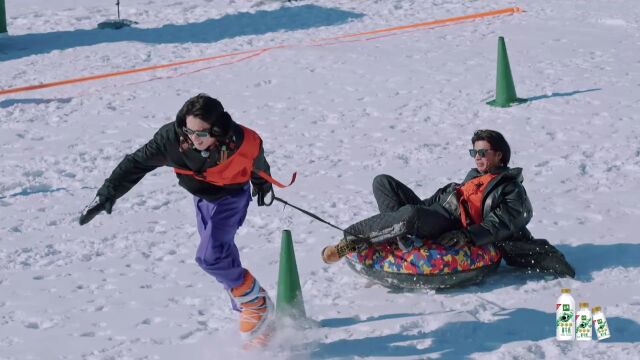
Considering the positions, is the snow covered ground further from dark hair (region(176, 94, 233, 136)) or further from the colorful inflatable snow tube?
dark hair (region(176, 94, 233, 136))

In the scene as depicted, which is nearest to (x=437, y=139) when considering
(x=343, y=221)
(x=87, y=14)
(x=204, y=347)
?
(x=343, y=221)

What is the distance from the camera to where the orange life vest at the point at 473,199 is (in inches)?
247

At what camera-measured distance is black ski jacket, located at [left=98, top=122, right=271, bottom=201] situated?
5.20 m

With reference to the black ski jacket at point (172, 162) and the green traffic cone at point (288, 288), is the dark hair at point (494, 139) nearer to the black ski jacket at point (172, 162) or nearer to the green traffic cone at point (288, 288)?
the green traffic cone at point (288, 288)

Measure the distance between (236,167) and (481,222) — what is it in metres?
1.79

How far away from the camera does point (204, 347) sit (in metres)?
5.55

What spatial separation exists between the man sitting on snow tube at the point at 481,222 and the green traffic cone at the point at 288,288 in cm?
58

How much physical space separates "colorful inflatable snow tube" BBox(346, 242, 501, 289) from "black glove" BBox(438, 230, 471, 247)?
0.03 metres

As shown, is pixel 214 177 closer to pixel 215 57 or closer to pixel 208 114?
pixel 208 114

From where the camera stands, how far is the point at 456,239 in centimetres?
607

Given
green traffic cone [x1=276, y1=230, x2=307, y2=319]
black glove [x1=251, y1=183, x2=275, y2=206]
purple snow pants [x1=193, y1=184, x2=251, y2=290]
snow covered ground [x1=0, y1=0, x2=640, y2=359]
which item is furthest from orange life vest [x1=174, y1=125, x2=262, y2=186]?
snow covered ground [x1=0, y1=0, x2=640, y2=359]

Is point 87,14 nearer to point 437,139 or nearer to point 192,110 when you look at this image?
point 437,139

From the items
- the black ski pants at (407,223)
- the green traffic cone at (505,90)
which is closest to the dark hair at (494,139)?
the black ski pants at (407,223)

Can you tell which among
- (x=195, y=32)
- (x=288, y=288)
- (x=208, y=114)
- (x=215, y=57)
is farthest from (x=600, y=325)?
(x=195, y=32)
